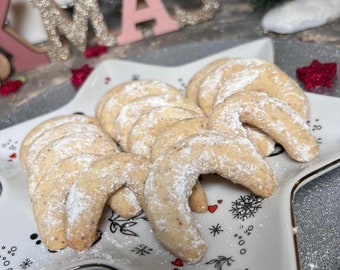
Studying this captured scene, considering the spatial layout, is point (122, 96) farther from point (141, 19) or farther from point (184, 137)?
point (141, 19)

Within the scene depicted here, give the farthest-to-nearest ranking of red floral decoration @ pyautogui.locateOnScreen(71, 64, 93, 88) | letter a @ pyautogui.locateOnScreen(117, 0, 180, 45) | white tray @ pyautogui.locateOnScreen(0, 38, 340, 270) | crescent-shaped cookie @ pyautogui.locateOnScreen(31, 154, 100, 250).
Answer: letter a @ pyautogui.locateOnScreen(117, 0, 180, 45) < red floral decoration @ pyautogui.locateOnScreen(71, 64, 93, 88) < crescent-shaped cookie @ pyautogui.locateOnScreen(31, 154, 100, 250) < white tray @ pyautogui.locateOnScreen(0, 38, 340, 270)

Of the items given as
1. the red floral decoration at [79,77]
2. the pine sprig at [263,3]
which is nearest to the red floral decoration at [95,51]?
the red floral decoration at [79,77]

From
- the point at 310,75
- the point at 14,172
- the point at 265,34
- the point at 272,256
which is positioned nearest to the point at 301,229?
the point at 272,256

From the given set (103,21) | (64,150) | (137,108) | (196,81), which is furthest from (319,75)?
(103,21)

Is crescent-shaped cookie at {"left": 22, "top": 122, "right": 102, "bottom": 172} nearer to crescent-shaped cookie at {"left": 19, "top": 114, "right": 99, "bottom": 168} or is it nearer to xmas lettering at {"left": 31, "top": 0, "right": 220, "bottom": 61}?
crescent-shaped cookie at {"left": 19, "top": 114, "right": 99, "bottom": 168}

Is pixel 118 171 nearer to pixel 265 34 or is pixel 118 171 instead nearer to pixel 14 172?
pixel 14 172

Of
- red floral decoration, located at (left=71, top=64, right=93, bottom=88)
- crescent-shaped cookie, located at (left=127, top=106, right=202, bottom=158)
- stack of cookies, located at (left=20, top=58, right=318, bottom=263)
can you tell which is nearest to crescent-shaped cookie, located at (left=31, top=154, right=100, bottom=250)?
stack of cookies, located at (left=20, top=58, right=318, bottom=263)

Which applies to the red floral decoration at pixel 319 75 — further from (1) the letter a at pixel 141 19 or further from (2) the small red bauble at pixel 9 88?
(2) the small red bauble at pixel 9 88
